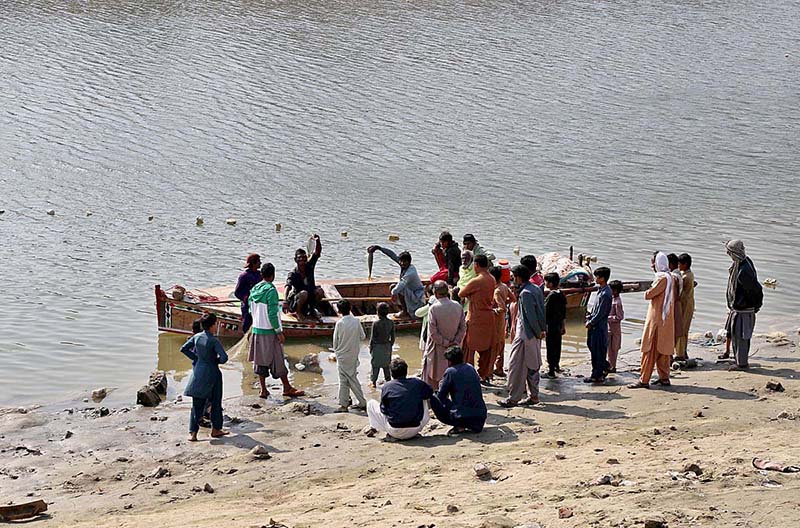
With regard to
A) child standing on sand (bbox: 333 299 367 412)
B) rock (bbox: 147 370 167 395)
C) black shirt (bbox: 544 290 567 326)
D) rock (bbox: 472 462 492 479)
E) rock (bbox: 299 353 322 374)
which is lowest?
rock (bbox: 472 462 492 479)

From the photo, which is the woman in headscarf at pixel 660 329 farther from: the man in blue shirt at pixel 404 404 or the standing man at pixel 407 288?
the standing man at pixel 407 288

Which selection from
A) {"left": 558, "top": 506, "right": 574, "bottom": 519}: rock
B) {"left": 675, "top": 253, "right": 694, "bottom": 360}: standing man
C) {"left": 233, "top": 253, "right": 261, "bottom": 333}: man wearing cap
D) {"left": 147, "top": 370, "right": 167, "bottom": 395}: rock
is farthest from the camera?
{"left": 233, "top": 253, "right": 261, "bottom": 333}: man wearing cap

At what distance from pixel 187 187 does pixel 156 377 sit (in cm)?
1748

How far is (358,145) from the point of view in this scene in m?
37.2

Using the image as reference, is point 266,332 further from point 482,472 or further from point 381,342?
point 482,472

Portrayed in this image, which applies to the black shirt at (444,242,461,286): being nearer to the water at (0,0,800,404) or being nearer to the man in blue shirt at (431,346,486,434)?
the water at (0,0,800,404)

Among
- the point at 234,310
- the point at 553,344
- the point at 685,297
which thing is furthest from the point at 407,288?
the point at 685,297

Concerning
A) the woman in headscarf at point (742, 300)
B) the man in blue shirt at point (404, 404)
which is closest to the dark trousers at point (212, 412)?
the man in blue shirt at point (404, 404)

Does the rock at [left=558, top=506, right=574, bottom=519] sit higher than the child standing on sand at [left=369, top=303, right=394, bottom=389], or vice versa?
the child standing on sand at [left=369, top=303, right=394, bottom=389]

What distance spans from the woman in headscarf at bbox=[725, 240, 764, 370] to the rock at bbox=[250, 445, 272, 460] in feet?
20.9

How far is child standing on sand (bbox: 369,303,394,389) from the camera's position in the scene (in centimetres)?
1425

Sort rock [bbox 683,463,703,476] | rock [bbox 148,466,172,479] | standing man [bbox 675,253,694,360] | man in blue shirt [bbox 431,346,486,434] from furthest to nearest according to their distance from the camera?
standing man [bbox 675,253,694,360]
man in blue shirt [bbox 431,346,486,434]
rock [bbox 148,466,172,479]
rock [bbox 683,463,703,476]

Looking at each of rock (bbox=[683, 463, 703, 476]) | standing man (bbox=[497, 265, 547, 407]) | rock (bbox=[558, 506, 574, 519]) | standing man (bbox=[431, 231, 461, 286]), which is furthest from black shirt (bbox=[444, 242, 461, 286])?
rock (bbox=[558, 506, 574, 519])

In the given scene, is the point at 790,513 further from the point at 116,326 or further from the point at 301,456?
the point at 116,326
